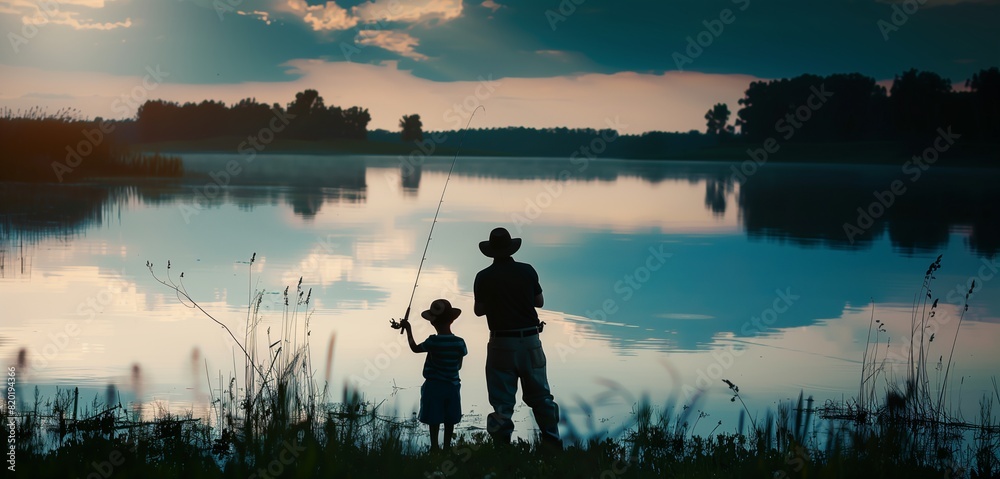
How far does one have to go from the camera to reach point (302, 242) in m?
22.5

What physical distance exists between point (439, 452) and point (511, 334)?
47.9 inches

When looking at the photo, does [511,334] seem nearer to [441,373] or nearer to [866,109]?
[441,373]

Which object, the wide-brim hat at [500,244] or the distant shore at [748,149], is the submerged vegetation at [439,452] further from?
the distant shore at [748,149]

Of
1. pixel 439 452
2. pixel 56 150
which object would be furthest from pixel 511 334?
pixel 56 150

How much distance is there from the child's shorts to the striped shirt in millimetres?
57

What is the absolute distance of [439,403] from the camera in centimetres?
795

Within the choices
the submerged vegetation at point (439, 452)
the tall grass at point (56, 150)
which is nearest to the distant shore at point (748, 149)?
the tall grass at point (56, 150)

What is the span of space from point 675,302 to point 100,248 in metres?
11.2

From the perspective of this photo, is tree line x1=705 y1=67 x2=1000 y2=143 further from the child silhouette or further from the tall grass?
the child silhouette

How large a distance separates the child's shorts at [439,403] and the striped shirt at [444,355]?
6 centimetres

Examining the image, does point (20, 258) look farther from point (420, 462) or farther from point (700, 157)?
point (700, 157)

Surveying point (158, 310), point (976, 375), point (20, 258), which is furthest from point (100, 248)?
point (976, 375)

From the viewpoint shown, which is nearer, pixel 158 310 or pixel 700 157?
pixel 158 310

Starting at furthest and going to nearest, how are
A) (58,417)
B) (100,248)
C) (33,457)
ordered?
(100,248) < (58,417) < (33,457)
